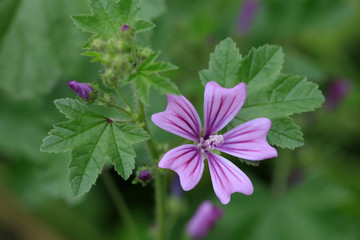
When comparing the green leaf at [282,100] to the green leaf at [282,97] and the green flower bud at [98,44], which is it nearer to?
the green leaf at [282,97]

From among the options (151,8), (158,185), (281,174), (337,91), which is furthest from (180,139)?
(158,185)

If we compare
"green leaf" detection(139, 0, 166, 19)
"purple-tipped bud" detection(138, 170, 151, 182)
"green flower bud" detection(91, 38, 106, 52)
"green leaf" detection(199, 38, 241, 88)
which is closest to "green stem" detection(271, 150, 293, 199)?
"green leaf" detection(139, 0, 166, 19)

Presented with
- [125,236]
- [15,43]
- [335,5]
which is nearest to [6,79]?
[15,43]

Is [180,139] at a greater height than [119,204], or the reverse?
[119,204]

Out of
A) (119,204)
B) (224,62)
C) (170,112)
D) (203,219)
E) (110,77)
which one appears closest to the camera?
(110,77)

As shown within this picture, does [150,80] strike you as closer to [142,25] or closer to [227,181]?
[142,25]

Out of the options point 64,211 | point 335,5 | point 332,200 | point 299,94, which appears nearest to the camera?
point 299,94

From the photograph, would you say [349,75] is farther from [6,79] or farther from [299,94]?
[6,79]
